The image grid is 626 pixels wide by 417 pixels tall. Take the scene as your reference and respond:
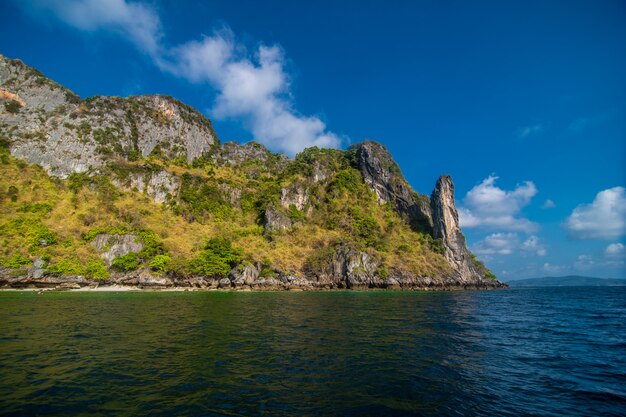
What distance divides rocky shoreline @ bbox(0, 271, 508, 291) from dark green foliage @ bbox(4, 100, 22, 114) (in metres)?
86.6

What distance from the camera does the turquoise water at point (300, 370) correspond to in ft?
31.6

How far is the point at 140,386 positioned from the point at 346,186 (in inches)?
5598

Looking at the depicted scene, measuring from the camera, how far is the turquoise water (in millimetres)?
9641

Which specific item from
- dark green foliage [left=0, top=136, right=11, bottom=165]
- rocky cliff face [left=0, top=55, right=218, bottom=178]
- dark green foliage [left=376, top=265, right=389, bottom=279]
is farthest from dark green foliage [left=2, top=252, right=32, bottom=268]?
dark green foliage [left=376, top=265, right=389, bottom=279]

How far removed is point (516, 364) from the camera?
600 inches

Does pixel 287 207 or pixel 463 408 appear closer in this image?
pixel 463 408

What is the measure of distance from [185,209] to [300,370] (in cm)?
11073

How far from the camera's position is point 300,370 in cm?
1318

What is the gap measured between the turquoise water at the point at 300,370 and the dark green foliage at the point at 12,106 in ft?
438

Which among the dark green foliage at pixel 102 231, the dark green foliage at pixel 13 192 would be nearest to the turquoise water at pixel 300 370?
the dark green foliage at pixel 102 231

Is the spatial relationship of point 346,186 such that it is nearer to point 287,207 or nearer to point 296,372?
point 287,207

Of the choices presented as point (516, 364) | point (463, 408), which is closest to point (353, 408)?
point (463, 408)

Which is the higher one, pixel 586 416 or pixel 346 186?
pixel 346 186

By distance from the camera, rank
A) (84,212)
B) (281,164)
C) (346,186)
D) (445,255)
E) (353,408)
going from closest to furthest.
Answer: (353,408) < (84,212) < (445,255) < (346,186) < (281,164)
